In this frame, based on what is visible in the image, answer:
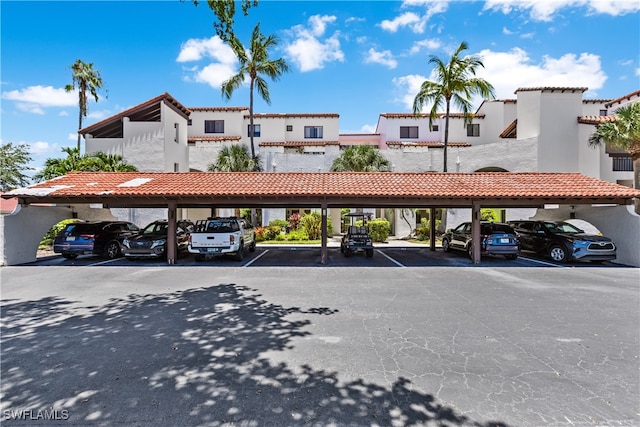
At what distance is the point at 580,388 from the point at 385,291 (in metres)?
4.98

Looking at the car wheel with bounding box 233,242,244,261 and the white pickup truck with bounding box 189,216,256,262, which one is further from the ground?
the white pickup truck with bounding box 189,216,256,262

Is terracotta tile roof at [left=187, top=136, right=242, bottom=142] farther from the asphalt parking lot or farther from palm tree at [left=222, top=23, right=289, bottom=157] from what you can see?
the asphalt parking lot

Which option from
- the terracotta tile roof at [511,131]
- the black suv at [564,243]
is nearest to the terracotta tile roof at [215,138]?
the terracotta tile roof at [511,131]

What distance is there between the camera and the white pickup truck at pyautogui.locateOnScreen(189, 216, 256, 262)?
13.2 metres

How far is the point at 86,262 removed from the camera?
533 inches

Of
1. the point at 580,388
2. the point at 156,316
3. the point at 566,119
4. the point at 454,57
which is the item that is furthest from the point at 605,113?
the point at 156,316

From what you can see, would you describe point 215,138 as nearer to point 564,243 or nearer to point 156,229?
point 156,229

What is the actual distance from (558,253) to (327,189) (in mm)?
9764

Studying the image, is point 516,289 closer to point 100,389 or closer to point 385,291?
point 385,291

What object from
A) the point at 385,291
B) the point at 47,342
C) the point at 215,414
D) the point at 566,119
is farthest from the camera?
the point at 566,119

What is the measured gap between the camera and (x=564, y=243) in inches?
520

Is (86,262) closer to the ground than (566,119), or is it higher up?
closer to the ground

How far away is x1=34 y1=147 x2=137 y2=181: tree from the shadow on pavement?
52.2 feet

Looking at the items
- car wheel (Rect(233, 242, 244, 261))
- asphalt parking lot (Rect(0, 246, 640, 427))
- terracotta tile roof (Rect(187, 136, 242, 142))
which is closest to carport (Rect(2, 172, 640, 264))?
car wheel (Rect(233, 242, 244, 261))
